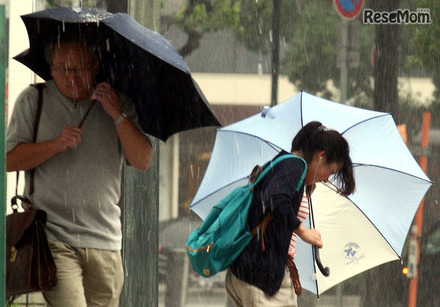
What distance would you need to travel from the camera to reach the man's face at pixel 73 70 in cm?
404

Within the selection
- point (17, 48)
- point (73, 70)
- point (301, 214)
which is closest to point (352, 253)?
point (301, 214)

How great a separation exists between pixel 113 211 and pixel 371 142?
69.3 inches

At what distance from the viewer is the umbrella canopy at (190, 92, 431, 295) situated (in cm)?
525

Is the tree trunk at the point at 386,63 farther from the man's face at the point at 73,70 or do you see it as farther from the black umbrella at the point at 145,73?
the man's face at the point at 73,70

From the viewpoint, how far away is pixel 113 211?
4.17 metres

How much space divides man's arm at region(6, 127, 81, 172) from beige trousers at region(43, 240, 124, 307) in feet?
1.14

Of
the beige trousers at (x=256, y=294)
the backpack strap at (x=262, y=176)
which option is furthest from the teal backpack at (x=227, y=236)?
the beige trousers at (x=256, y=294)

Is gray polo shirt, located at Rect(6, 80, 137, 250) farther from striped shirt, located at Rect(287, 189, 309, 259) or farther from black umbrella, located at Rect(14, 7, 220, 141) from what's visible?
striped shirt, located at Rect(287, 189, 309, 259)

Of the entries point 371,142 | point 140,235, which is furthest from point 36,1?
point 371,142


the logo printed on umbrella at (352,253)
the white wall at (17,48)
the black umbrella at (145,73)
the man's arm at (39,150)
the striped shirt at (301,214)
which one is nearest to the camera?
the man's arm at (39,150)

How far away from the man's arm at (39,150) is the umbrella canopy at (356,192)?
58.9 inches

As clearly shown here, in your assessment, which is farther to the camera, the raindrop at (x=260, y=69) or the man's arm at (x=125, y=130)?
the raindrop at (x=260, y=69)

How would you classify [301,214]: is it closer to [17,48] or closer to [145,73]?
[145,73]

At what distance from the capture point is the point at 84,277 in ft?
13.7
